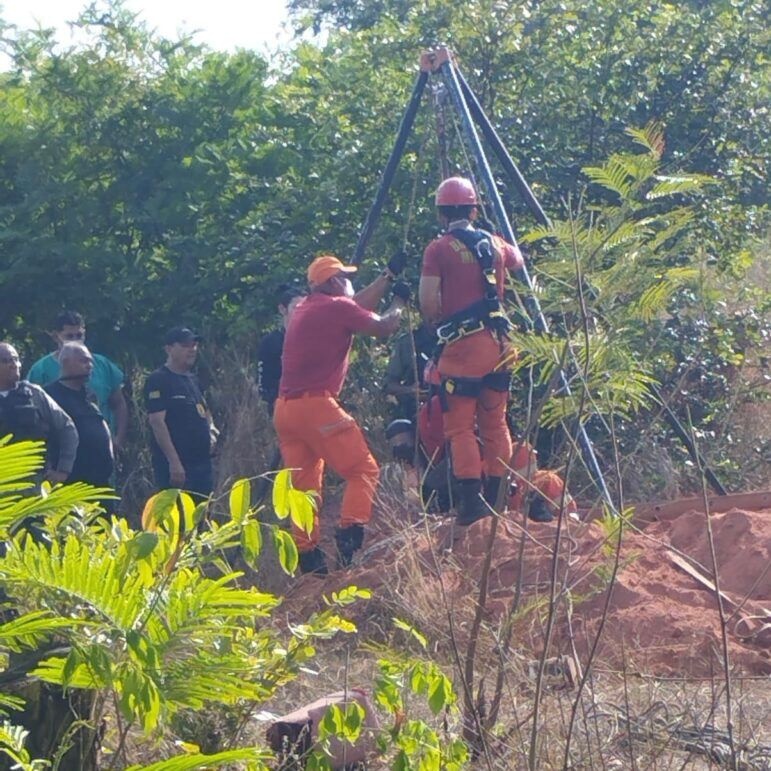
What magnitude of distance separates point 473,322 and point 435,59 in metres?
1.84

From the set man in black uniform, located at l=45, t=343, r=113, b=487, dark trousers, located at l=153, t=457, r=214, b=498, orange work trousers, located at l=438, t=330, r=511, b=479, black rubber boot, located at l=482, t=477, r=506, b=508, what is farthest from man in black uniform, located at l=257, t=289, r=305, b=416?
black rubber boot, located at l=482, t=477, r=506, b=508

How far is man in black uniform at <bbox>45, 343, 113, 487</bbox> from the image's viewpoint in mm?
7816

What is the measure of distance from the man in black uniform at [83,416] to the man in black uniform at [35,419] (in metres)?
0.52

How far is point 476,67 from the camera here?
9.83m

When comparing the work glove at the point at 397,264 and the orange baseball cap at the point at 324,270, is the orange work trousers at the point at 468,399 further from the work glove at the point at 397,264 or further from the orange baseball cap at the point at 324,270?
the orange baseball cap at the point at 324,270

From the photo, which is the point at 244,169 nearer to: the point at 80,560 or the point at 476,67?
the point at 476,67

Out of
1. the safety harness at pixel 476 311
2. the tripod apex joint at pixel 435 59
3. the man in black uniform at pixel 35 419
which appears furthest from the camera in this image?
the tripod apex joint at pixel 435 59

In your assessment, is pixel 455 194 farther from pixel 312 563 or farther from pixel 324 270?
pixel 312 563

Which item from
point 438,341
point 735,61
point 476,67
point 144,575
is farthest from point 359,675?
point 735,61

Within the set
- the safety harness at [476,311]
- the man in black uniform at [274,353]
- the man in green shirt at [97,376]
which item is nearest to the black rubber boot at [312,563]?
the man in black uniform at [274,353]

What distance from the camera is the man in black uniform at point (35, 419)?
6.96 m

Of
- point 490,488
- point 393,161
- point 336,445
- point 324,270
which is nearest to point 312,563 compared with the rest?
point 336,445

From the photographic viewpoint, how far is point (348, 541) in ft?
25.8

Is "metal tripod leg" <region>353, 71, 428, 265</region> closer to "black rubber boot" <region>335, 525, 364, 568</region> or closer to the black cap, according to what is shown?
the black cap
